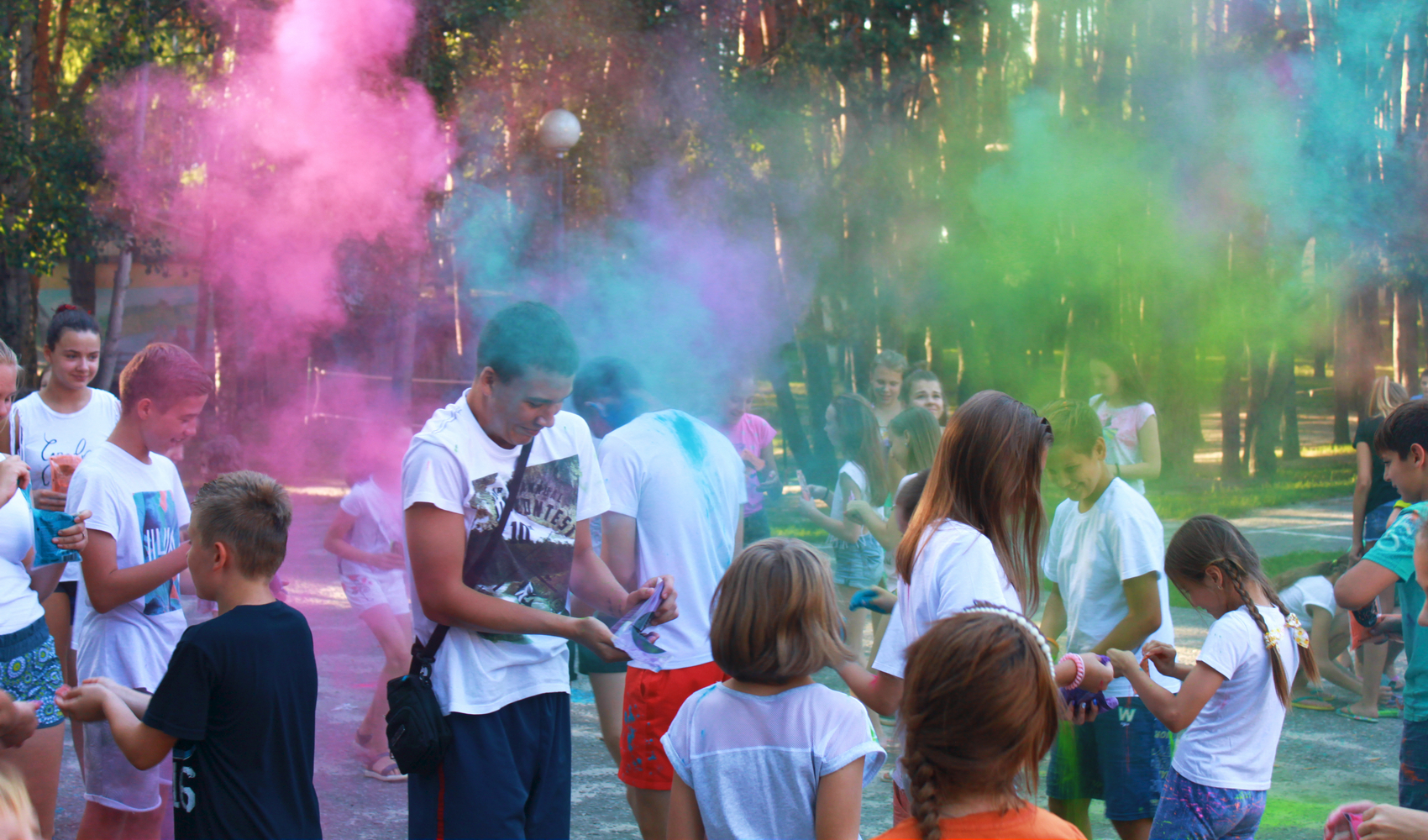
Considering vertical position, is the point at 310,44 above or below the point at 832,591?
above

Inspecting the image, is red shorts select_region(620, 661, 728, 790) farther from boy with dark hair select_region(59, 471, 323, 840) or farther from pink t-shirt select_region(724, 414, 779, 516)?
pink t-shirt select_region(724, 414, 779, 516)

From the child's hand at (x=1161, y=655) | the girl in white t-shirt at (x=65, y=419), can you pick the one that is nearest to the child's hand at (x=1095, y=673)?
the child's hand at (x=1161, y=655)

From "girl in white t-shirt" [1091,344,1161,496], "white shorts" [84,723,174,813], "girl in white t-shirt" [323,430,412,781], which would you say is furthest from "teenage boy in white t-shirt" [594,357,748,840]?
"girl in white t-shirt" [1091,344,1161,496]

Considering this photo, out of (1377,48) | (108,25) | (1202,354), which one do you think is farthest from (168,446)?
(1202,354)

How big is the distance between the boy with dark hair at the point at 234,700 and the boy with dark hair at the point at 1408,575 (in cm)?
262

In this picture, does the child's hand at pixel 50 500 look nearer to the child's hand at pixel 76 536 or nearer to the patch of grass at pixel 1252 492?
the child's hand at pixel 76 536

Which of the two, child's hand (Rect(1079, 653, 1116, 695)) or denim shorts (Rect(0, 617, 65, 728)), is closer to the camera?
child's hand (Rect(1079, 653, 1116, 695))

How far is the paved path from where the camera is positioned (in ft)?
12.8

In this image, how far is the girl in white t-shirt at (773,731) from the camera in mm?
2014

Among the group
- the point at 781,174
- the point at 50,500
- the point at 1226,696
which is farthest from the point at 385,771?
the point at 781,174

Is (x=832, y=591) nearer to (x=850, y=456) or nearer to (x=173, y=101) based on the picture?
(x=850, y=456)

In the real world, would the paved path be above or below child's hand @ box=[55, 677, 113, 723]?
below

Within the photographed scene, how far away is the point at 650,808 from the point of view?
3027 mm

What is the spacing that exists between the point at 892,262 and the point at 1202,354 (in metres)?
5.30
